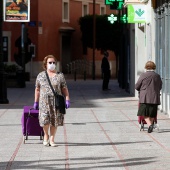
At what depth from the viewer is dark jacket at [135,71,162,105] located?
59.7 ft

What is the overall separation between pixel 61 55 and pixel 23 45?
71.2ft

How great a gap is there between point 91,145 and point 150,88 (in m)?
3.26

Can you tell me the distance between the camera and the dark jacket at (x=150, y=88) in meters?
18.2

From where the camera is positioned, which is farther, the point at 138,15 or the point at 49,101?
the point at 138,15

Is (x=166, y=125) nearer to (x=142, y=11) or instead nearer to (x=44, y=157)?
(x=44, y=157)

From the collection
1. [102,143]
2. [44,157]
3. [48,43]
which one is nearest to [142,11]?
[102,143]

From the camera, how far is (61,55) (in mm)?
67438

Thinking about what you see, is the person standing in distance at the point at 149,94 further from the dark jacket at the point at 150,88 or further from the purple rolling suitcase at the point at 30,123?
the purple rolling suitcase at the point at 30,123

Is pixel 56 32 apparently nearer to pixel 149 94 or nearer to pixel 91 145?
pixel 149 94

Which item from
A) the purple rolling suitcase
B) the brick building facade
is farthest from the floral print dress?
the brick building facade

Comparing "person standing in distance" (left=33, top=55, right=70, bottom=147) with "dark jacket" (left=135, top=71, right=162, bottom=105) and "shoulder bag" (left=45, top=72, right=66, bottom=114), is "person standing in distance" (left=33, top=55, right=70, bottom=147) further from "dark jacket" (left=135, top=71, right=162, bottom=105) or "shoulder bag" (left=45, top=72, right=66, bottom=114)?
"dark jacket" (left=135, top=71, right=162, bottom=105)

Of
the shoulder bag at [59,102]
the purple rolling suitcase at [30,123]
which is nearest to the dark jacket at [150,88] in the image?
the purple rolling suitcase at [30,123]

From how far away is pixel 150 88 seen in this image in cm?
1820

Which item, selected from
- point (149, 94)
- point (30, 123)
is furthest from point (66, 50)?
point (30, 123)
